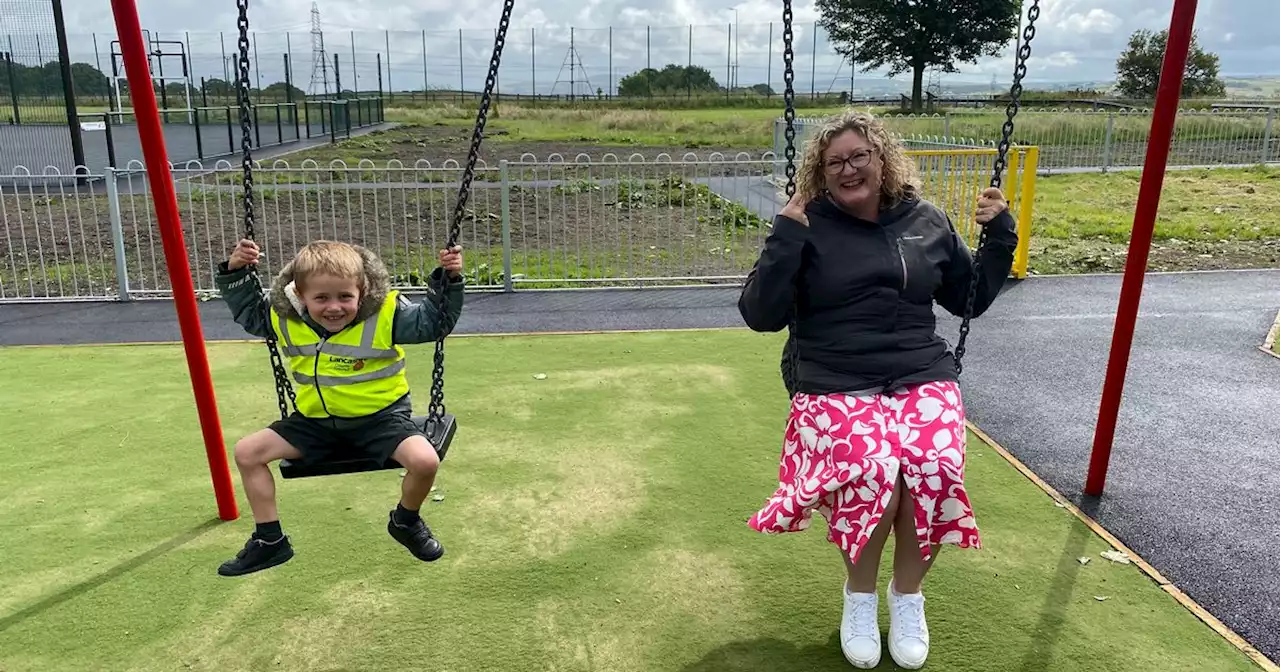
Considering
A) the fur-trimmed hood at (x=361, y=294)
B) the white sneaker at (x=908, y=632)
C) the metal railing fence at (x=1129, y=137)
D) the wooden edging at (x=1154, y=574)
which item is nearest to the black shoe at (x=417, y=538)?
the fur-trimmed hood at (x=361, y=294)

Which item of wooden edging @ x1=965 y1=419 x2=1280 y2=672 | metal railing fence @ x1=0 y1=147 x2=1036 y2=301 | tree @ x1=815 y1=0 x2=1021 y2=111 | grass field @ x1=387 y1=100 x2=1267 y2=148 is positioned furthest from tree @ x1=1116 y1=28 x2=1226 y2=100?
wooden edging @ x1=965 y1=419 x2=1280 y2=672

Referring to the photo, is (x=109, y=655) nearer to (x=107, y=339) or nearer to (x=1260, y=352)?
(x=107, y=339)

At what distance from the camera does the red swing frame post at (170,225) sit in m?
3.16

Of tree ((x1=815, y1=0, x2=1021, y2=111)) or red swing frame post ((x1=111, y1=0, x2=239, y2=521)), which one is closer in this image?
red swing frame post ((x1=111, y1=0, x2=239, y2=521))

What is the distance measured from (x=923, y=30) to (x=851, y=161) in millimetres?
48978

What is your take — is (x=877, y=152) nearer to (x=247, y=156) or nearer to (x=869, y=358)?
(x=869, y=358)

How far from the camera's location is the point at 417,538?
9.61ft

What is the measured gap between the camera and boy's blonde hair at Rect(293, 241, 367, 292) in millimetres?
2789

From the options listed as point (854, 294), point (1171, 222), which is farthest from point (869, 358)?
point (1171, 222)

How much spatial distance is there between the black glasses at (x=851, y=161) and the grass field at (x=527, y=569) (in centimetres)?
147

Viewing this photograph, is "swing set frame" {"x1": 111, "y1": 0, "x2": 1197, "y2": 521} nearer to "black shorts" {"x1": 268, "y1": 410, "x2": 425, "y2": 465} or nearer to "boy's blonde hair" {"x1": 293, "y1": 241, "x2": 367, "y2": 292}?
"black shorts" {"x1": 268, "y1": 410, "x2": 425, "y2": 465}

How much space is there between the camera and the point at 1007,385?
5543 millimetres

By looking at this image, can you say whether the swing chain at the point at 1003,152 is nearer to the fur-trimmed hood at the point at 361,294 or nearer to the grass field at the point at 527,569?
the grass field at the point at 527,569


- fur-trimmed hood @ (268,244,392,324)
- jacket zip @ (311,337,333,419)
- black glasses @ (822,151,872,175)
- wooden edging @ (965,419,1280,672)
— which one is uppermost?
black glasses @ (822,151,872,175)
